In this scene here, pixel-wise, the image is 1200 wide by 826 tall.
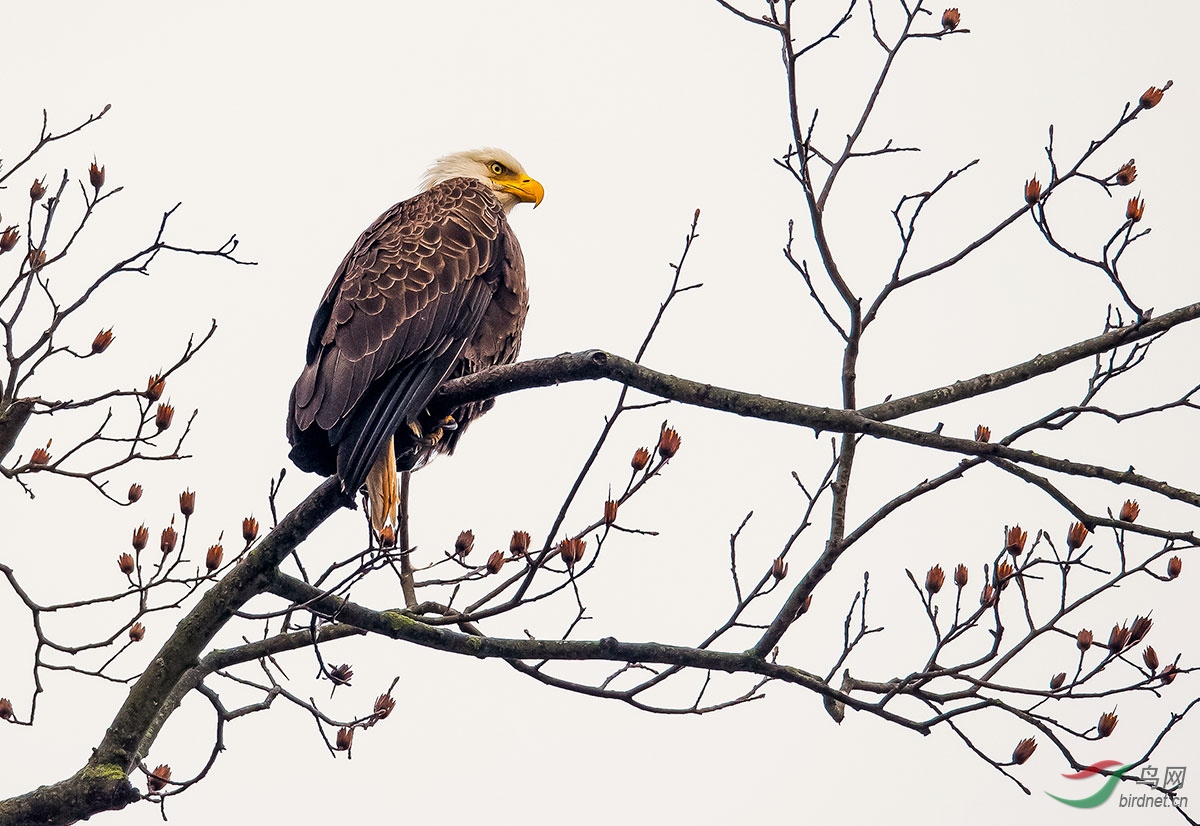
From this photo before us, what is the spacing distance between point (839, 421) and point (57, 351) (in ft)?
7.82

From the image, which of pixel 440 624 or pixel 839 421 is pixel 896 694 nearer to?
pixel 839 421

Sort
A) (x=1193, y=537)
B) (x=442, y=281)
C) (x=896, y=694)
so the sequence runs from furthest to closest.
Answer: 1. (x=442, y=281)
2. (x=896, y=694)
3. (x=1193, y=537)

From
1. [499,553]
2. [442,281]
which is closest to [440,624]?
[499,553]

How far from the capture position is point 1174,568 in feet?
11.6

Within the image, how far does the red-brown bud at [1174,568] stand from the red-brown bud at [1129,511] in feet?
0.70

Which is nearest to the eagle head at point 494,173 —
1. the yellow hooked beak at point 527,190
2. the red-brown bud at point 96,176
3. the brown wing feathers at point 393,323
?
the yellow hooked beak at point 527,190

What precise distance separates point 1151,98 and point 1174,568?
1349mm

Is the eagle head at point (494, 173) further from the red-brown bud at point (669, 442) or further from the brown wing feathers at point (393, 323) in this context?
the red-brown bud at point (669, 442)

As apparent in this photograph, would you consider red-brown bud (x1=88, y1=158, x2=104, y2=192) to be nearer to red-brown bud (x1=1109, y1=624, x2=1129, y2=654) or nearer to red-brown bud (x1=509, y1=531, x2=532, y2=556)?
red-brown bud (x1=509, y1=531, x2=532, y2=556)

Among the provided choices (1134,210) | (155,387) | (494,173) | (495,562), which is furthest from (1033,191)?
(494,173)

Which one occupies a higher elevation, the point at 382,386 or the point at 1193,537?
the point at 382,386

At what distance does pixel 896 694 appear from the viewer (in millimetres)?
3426

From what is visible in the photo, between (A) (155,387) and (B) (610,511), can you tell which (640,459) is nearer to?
(B) (610,511)

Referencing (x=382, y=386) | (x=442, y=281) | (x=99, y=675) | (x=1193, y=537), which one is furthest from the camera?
(x=442, y=281)
